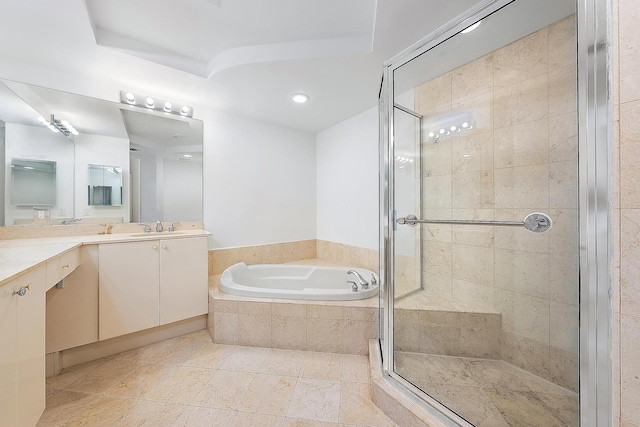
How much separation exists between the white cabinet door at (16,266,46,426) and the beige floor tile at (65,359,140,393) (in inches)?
22.3

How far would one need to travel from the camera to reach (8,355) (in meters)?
0.77

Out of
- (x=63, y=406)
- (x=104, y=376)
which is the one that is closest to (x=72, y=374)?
(x=104, y=376)

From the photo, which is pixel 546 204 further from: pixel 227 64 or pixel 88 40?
pixel 88 40

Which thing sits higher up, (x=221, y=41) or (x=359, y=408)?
(x=221, y=41)

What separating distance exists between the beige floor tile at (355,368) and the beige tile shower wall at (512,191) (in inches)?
29.2

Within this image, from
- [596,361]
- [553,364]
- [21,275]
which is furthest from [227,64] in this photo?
[553,364]

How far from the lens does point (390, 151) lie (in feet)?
4.85

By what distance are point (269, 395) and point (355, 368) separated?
58cm

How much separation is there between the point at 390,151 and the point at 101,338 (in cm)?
229

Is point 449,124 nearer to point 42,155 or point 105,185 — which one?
point 105,185

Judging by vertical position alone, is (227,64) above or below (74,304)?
above

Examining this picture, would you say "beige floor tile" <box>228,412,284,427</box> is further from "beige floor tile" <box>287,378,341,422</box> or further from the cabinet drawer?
the cabinet drawer

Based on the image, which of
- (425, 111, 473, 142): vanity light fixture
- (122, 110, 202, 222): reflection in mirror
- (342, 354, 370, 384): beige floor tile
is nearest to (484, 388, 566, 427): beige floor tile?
(342, 354, 370, 384): beige floor tile

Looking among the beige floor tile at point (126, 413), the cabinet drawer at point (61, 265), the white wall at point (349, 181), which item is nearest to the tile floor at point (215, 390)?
the beige floor tile at point (126, 413)
